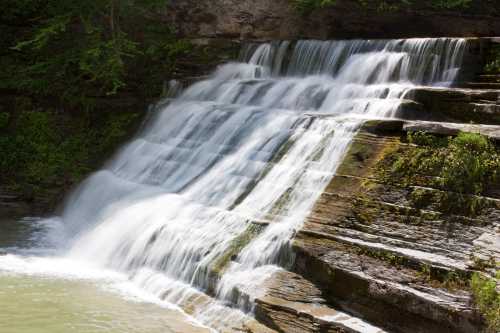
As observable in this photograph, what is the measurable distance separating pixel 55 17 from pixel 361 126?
10.6 meters

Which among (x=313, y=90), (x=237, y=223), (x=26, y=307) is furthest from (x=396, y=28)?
(x=26, y=307)

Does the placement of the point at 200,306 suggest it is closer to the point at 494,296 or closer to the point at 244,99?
the point at 494,296

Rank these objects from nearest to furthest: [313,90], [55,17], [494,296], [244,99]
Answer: [494,296] < [313,90] < [244,99] < [55,17]

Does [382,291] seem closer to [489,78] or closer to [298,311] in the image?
[298,311]

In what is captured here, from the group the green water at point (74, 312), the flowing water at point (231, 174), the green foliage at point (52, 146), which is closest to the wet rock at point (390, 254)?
the flowing water at point (231, 174)

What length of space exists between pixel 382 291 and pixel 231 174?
4815 millimetres

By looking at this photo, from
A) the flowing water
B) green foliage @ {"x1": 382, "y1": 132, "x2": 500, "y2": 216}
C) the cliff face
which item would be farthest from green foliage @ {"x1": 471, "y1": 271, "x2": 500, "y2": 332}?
the cliff face

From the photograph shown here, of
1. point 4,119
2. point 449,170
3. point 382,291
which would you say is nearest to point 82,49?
point 4,119

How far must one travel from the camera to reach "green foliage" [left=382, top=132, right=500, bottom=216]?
7.05 meters

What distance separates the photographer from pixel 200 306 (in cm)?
784

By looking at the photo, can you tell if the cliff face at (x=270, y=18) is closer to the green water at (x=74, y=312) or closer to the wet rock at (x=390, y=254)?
the wet rock at (x=390, y=254)

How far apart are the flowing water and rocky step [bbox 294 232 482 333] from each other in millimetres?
576

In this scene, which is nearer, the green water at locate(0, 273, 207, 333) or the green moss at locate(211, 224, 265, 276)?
the green water at locate(0, 273, 207, 333)

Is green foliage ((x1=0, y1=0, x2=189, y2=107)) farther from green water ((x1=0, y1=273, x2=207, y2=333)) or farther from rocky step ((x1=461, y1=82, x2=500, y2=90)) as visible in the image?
rocky step ((x1=461, y1=82, x2=500, y2=90))
